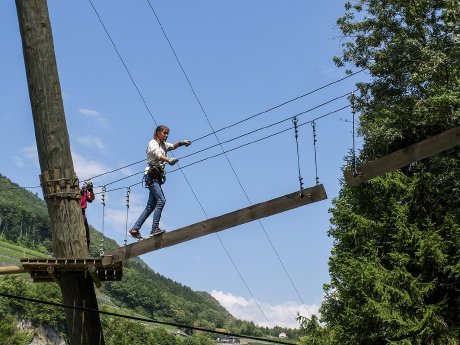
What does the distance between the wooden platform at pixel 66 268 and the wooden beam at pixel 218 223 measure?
15cm

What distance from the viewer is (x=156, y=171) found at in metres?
8.42

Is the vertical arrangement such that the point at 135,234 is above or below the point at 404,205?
below

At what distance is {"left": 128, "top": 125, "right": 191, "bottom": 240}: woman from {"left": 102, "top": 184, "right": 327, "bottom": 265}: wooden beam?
768 mm

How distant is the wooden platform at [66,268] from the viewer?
6410 mm

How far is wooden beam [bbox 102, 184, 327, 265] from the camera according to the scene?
22.2ft

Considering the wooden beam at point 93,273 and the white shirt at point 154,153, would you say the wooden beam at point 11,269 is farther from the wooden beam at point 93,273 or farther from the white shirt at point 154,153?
the white shirt at point 154,153

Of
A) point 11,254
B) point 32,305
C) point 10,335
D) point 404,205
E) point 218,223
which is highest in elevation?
point 11,254

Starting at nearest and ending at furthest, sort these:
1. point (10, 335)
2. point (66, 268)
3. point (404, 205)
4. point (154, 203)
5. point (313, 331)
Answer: point (66, 268) < point (154, 203) < point (404, 205) < point (313, 331) < point (10, 335)

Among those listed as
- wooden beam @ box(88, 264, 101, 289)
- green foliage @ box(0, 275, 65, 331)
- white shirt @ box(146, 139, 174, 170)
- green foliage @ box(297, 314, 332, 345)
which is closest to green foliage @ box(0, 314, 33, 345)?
green foliage @ box(0, 275, 65, 331)

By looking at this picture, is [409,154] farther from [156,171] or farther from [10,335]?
[10,335]

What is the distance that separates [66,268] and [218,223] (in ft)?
5.65

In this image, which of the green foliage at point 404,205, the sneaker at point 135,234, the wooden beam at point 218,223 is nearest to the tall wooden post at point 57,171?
the wooden beam at point 218,223

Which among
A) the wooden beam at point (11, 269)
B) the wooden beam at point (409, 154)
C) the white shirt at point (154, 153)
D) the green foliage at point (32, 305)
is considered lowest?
the wooden beam at point (11, 269)

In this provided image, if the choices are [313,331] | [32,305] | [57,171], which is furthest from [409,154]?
[32,305]
